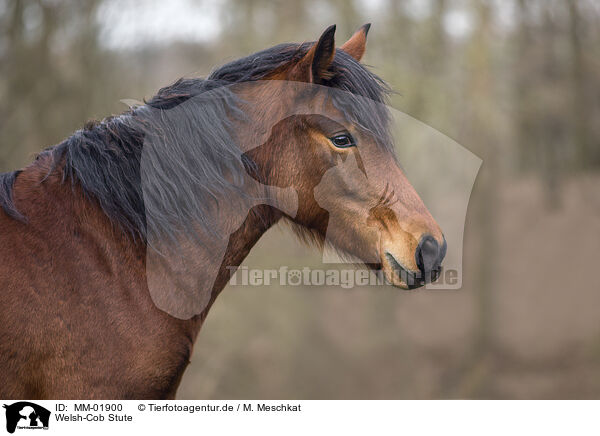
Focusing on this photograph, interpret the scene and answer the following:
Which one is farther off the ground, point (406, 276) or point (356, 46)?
point (356, 46)

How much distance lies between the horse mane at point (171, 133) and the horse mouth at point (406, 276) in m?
0.65

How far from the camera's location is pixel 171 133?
2.65m

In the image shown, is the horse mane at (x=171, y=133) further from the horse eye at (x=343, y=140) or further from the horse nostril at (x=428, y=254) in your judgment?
the horse nostril at (x=428, y=254)

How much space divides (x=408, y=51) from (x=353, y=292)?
561cm

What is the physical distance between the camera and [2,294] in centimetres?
226

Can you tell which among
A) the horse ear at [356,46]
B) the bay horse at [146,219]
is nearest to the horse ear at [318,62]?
the bay horse at [146,219]
